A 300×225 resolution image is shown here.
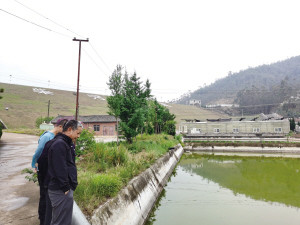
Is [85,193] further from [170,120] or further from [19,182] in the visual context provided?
[170,120]

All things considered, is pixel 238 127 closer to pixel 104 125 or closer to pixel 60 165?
pixel 104 125

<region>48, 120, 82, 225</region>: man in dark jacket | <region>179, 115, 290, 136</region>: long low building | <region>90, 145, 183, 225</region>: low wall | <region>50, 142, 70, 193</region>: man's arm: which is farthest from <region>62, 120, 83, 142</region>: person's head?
<region>179, 115, 290, 136</region>: long low building

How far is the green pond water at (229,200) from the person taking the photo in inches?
308

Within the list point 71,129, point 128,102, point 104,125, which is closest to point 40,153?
point 71,129

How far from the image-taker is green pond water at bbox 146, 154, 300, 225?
781cm

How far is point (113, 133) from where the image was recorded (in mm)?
42344

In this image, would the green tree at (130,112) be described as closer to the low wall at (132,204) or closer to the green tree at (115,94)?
the green tree at (115,94)

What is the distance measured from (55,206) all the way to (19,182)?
5203 millimetres

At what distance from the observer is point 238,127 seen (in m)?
44.1

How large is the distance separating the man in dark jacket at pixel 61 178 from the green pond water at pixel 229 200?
200 inches

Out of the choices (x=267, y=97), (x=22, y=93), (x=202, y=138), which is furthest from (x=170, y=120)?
(x=267, y=97)

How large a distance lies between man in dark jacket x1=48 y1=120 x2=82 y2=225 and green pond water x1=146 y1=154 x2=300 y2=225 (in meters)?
5.09

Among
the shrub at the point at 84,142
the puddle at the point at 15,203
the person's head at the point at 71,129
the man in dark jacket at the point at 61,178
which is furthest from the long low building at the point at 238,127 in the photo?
the man in dark jacket at the point at 61,178

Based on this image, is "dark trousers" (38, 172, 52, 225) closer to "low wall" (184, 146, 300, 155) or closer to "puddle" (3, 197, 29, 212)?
"puddle" (3, 197, 29, 212)
